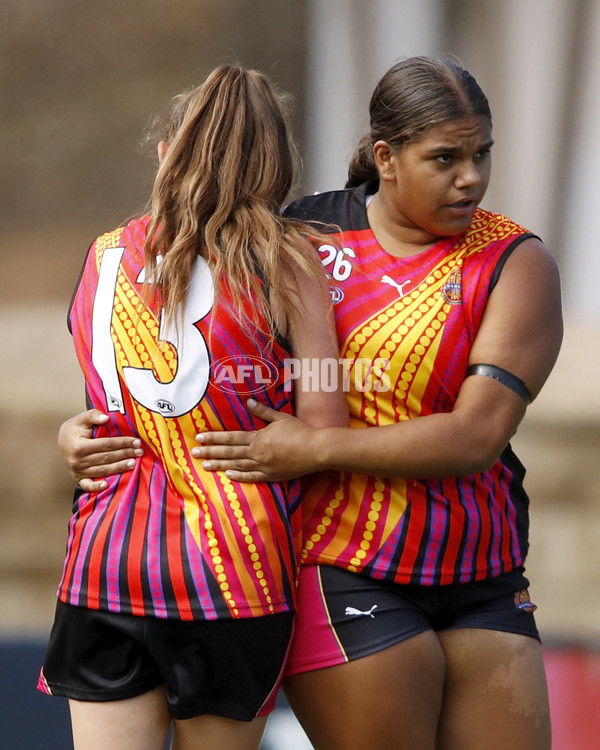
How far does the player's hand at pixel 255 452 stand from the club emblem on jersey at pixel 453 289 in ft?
1.11

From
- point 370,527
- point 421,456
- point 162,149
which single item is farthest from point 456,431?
point 162,149

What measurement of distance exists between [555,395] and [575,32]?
1.17m

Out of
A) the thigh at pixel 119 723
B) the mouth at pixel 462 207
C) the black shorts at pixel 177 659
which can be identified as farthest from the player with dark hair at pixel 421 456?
the thigh at pixel 119 723

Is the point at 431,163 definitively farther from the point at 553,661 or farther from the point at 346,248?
the point at 553,661

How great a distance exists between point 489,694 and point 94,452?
797 mm

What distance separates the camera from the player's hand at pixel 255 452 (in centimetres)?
162

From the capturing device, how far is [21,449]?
130 inches

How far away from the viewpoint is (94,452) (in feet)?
5.57

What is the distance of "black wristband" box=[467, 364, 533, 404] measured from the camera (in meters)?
1.67

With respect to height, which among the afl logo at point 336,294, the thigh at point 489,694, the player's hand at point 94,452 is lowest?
the thigh at point 489,694

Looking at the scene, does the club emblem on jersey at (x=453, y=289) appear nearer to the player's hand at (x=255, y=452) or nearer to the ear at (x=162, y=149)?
the player's hand at (x=255, y=452)

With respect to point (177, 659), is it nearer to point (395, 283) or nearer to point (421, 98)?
point (395, 283)

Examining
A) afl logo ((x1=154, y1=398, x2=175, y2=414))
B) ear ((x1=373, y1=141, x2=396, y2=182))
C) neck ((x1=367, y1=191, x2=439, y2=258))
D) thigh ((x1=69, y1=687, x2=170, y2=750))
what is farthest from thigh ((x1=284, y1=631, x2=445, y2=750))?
ear ((x1=373, y1=141, x2=396, y2=182))

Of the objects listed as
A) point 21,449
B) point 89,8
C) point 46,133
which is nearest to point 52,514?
point 21,449
